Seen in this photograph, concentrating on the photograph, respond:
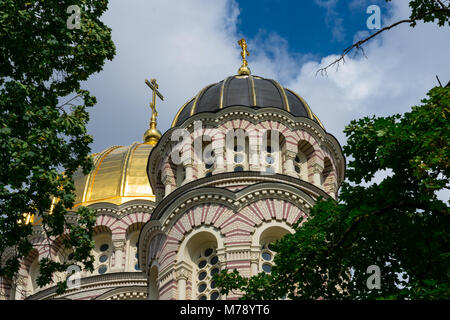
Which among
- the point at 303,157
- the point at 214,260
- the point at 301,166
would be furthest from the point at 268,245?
the point at 303,157

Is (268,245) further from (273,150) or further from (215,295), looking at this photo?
(273,150)

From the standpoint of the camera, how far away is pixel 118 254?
34.0 metres

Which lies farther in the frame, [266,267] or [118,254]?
[118,254]

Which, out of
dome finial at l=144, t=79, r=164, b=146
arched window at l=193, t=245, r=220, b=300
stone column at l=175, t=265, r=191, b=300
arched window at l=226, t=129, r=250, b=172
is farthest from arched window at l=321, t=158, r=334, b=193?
dome finial at l=144, t=79, r=164, b=146

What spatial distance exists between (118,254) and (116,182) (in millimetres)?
4015

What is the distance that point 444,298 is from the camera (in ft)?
34.8

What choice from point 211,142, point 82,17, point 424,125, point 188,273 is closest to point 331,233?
point 424,125

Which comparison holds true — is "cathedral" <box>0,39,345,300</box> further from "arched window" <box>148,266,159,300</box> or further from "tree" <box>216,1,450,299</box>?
"tree" <box>216,1,450,299</box>

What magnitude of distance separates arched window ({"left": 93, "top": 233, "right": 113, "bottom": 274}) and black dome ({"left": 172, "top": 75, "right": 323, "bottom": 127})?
9.51 m

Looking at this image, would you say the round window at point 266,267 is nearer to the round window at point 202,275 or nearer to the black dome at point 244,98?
the round window at point 202,275

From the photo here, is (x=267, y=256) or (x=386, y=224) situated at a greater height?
(x=267, y=256)

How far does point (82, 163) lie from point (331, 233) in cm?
472

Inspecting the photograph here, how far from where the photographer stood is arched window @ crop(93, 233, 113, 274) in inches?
1342
